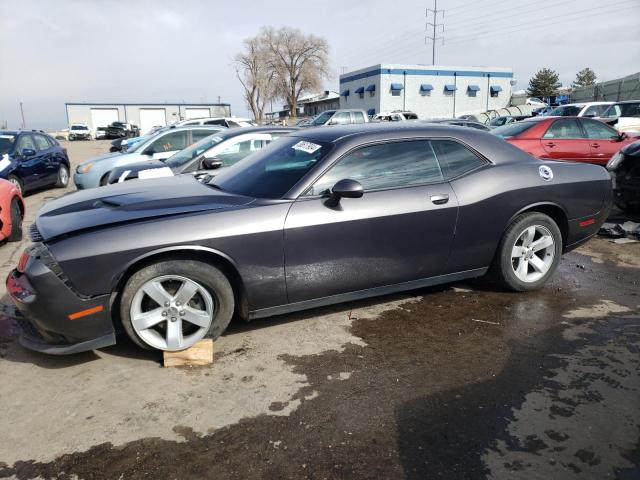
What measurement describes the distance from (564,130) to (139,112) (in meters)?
68.1

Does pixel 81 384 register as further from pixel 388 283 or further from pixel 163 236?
pixel 388 283

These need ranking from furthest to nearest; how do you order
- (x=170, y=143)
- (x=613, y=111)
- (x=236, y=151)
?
1. (x=613, y=111)
2. (x=170, y=143)
3. (x=236, y=151)

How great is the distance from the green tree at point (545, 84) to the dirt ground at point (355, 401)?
7020 cm

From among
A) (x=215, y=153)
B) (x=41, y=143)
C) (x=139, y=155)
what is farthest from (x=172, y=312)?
(x=41, y=143)

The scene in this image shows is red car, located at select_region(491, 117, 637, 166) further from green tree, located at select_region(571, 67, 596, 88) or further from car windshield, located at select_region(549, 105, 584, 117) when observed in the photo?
green tree, located at select_region(571, 67, 596, 88)

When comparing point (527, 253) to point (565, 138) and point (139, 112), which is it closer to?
point (565, 138)

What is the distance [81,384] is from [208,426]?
100 centimetres

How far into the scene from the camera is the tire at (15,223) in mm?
6488

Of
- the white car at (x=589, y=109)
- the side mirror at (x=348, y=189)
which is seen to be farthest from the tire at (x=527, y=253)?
the white car at (x=589, y=109)

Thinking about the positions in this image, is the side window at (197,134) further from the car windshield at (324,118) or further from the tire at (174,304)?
the car windshield at (324,118)

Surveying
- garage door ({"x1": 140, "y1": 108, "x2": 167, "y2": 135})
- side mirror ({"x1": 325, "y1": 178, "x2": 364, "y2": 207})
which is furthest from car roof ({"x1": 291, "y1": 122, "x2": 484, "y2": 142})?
garage door ({"x1": 140, "y1": 108, "x2": 167, "y2": 135})

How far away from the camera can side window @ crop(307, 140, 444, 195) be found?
358cm

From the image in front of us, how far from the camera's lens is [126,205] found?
3379 mm

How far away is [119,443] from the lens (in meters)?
2.42
